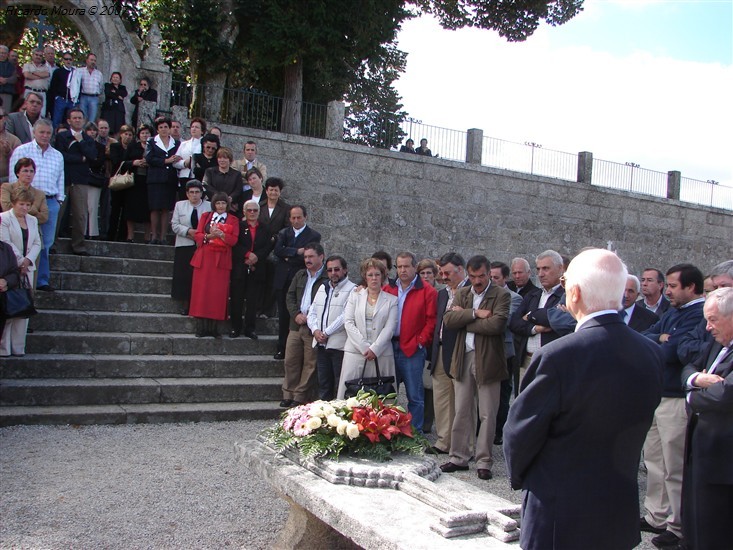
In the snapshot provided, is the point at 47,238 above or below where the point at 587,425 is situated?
above

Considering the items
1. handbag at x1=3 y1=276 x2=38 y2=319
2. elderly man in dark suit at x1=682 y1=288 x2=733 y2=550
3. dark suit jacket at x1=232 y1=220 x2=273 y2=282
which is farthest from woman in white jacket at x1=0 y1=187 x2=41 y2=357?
elderly man in dark suit at x1=682 y1=288 x2=733 y2=550

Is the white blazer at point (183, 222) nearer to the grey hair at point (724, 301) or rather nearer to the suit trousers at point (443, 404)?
the suit trousers at point (443, 404)

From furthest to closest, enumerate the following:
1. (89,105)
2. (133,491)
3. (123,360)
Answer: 1. (89,105)
2. (123,360)
3. (133,491)

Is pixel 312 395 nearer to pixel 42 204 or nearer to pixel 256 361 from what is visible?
pixel 256 361

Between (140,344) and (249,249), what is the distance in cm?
179

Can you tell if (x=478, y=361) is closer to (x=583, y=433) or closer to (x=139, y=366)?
(x=583, y=433)

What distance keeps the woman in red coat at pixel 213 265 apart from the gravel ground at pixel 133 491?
6.35 feet

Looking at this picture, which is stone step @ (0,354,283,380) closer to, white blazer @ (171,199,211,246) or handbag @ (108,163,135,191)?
white blazer @ (171,199,211,246)

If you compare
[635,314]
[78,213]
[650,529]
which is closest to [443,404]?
[635,314]

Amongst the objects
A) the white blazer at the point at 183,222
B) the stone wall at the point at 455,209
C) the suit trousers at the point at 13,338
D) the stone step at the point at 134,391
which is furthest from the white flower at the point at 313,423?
the stone wall at the point at 455,209

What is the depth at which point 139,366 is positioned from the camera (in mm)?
7984

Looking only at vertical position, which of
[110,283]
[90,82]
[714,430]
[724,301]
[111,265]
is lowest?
[714,430]

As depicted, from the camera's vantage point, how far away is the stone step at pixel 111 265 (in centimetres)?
925

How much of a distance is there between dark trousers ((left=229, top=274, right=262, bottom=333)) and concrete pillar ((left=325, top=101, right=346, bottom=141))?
6514 mm
